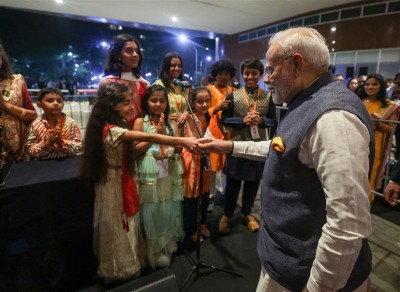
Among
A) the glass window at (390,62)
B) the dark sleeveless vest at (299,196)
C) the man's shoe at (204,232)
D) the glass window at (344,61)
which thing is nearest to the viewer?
the dark sleeveless vest at (299,196)

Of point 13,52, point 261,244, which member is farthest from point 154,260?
point 13,52

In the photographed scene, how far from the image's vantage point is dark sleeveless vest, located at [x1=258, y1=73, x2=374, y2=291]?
89 centimetres

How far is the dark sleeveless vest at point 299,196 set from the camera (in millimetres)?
886

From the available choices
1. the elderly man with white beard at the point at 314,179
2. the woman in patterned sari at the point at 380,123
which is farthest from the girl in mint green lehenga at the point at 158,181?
the woman in patterned sari at the point at 380,123

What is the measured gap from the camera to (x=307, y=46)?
940 mm

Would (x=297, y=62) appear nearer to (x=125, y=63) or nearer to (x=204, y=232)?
(x=125, y=63)

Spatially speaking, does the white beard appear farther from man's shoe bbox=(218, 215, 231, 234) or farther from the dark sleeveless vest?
man's shoe bbox=(218, 215, 231, 234)

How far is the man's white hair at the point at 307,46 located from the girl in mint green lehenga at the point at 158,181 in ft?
4.37

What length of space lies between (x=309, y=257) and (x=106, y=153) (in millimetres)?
1417

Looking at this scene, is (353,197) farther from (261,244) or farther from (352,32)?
(352,32)

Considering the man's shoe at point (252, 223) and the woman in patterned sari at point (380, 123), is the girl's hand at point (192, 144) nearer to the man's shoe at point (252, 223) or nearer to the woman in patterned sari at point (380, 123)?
the man's shoe at point (252, 223)

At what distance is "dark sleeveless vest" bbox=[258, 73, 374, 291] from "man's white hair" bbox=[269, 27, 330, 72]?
2.6 inches

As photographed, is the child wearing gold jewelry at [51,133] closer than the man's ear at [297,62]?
No

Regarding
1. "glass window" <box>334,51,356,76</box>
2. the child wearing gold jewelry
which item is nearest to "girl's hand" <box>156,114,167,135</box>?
the child wearing gold jewelry
